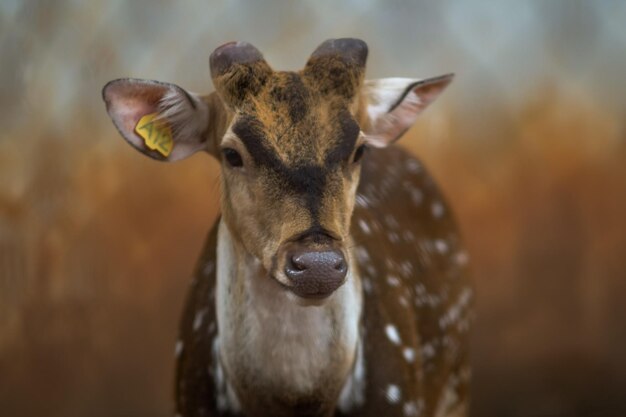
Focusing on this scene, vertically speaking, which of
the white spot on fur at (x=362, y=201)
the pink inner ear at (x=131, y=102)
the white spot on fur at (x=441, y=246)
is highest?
the pink inner ear at (x=131, y=102)

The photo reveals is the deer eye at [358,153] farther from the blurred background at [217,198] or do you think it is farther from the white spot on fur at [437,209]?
the blurred background at [217,198]

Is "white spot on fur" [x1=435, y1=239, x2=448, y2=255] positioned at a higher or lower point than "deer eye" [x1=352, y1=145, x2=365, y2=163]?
lower

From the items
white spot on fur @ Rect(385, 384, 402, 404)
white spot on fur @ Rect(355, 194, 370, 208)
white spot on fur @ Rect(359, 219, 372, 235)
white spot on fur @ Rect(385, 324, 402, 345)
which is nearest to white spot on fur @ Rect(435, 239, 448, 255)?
white spot on fur @ Rect(355, 194, 370, 208)

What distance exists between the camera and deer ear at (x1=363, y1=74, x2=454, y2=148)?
3510mm

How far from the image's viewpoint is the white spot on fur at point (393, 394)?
11.2 feet

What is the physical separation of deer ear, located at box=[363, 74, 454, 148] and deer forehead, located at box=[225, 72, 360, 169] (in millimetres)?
392

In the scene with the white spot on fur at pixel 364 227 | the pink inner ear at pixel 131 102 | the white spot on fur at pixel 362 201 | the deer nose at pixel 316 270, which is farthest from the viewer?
the white spot on fur at pixel 362 201

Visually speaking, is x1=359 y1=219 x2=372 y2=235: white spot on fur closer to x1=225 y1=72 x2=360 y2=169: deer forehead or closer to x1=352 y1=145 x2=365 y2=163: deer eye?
x1=352 y1=145 x2=365 y2=163: deer eye

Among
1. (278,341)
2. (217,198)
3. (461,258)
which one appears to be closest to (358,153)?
(278,341)

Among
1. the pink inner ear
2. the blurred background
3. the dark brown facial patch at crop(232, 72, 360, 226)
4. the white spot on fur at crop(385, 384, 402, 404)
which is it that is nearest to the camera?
the dark brown facial patch at crop(232, 72, 360, 226)

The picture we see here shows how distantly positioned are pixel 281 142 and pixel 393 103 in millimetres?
658

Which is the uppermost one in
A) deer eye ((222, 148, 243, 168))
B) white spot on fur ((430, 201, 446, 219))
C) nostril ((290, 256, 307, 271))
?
deer eye ((222, 148, 243, 168))

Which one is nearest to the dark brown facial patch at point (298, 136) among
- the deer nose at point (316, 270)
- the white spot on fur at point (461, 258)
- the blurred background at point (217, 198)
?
the deer nose at point (316, 270)

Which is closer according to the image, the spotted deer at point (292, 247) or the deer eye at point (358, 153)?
the spotted deer at point (292, 247)
